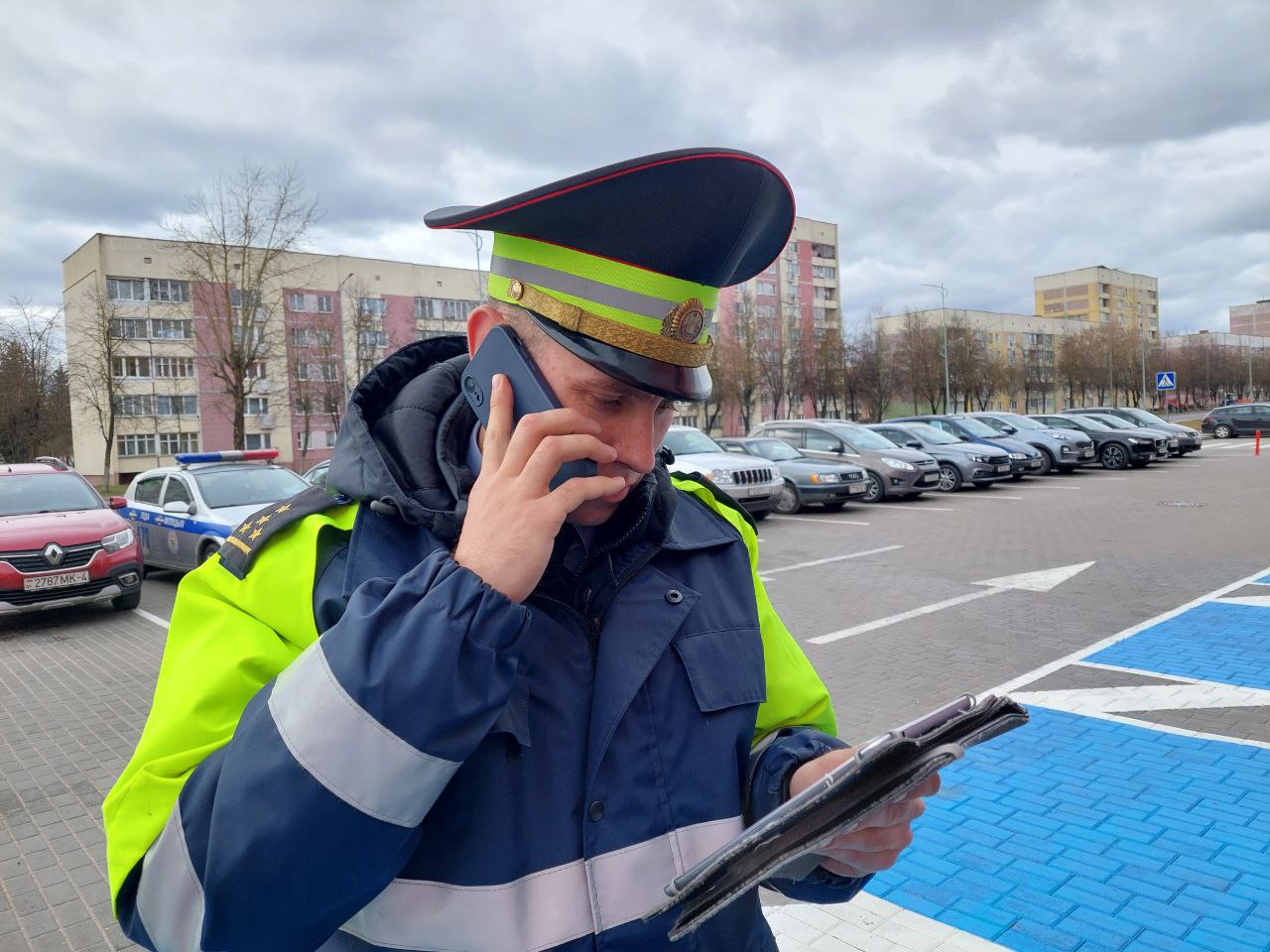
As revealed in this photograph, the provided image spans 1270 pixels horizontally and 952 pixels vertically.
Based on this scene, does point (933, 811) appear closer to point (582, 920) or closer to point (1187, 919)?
point (1187, 919)

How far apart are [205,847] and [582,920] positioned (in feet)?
1.77

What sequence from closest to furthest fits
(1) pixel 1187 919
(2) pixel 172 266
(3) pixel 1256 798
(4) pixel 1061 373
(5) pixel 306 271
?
(1) pixel 1187 919 → (3) pixel 1256 798 → (2) pixel 172 266 → (5) pixel 306 271 → (4) pixel 1061 373

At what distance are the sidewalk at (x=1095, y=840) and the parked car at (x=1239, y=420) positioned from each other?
130 feet

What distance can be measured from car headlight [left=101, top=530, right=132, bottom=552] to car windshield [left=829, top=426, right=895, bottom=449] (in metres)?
14.2

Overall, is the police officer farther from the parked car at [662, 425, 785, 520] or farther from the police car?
the parked car at [662, 425, 785, 520]

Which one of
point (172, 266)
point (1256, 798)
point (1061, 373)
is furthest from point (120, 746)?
point (1061, 373)

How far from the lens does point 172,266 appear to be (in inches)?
2186

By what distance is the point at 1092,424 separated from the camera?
26.1m

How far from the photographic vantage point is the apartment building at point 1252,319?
447ft

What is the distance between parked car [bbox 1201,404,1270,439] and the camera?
123 feet

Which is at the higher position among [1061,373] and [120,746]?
[1061,373]

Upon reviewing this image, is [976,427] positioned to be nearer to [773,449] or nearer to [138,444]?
[773,449]

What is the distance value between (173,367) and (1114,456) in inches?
2254

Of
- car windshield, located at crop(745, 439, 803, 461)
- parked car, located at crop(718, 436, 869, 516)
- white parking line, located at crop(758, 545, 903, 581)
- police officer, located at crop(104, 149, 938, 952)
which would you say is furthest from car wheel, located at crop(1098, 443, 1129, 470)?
police officer, located at crop(104, 149, 938, 952)
